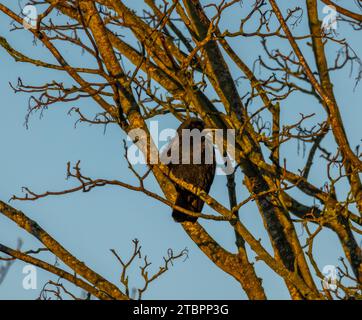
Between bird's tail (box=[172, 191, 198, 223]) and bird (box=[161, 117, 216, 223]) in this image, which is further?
bird (box=[161, 117, 216, 223])

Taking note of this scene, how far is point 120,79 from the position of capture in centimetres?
729

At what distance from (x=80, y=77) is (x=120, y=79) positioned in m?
0.41

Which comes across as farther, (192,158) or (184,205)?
(192,158)

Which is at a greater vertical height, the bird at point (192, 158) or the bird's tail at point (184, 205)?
the bird at point (192, 158)

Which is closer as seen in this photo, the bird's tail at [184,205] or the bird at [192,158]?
the bird's tail at [184,205]

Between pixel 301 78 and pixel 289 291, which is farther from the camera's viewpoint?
pixel 301 78

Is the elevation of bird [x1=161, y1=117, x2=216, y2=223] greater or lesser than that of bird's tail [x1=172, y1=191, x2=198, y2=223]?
greater

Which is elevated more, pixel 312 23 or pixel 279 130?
pixel 312 23

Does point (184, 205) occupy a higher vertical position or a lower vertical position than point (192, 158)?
lower
